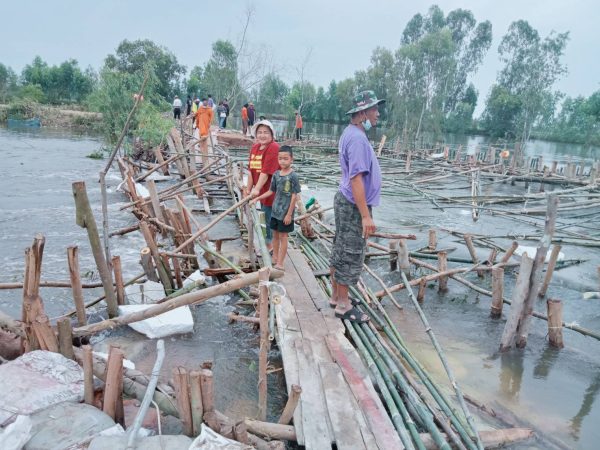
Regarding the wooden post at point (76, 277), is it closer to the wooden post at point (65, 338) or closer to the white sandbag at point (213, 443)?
the wooden post at point (65, 338)

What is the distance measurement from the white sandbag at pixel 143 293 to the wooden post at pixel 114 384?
207 cm

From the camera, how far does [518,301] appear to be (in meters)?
4.01

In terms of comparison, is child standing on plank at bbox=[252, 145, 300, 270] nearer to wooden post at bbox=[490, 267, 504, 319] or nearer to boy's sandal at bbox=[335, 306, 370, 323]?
boy's sandal at bbox=[335, 306, 370, 323]

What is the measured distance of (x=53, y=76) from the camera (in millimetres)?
41406

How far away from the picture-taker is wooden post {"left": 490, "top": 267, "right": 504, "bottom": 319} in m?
4.70

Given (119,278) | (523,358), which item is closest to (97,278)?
(119,278)

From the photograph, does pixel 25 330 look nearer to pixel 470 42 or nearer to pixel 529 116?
pixel 529 116

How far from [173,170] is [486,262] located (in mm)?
10802

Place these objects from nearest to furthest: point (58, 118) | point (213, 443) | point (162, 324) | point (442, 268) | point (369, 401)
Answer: point (213, 443) → point (369, 401) → point (162, 324) → point (442, 268) → point (58, 118)

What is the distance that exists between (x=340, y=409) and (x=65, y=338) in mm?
1730

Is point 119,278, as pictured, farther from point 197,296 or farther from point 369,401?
point 369,401

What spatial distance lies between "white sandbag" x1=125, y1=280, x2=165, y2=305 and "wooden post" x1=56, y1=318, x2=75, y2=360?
63.1 inches

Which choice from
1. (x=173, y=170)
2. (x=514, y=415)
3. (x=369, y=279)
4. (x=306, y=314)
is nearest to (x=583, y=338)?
(x=514, y=415)

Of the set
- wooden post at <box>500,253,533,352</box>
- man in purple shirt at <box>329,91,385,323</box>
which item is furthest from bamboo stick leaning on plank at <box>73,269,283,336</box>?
wooden post at <box>500,253,533,352</box>
